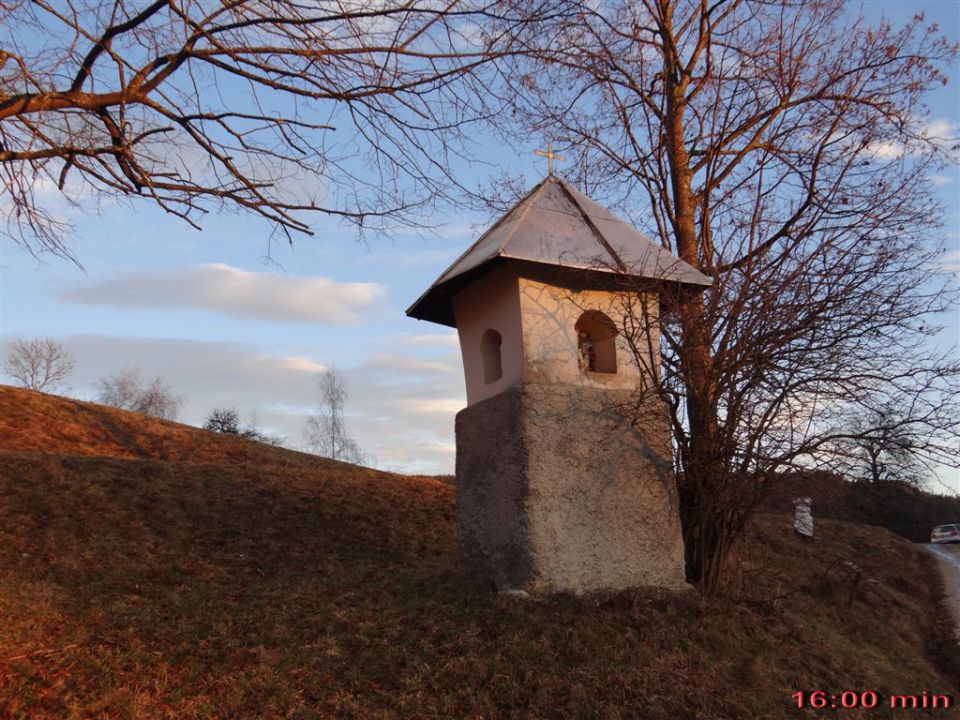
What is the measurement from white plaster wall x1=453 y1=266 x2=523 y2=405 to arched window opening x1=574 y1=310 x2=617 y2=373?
0.71 metres

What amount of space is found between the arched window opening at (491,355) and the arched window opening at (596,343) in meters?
0.87

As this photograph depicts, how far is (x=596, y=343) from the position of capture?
8883 mm

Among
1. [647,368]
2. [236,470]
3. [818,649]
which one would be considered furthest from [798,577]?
[236,470]

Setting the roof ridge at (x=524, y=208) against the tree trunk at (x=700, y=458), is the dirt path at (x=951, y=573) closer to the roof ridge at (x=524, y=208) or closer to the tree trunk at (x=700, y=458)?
the tree trunk at (x=700, y=458)

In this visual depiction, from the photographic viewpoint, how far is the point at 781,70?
10812 mm

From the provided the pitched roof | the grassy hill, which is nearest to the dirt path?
the grassy hill

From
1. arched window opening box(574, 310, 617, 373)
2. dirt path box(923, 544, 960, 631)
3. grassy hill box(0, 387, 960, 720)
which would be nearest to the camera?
grassy hill box(0, 387, 960, 720)

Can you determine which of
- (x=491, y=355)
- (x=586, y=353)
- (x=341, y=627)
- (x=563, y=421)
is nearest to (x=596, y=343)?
(x=586, y=353)

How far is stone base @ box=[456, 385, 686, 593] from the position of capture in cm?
776

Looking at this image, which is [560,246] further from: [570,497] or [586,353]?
[570,497]

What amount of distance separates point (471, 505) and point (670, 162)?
555 cm

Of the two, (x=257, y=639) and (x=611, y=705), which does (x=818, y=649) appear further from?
(x=257, y=639)

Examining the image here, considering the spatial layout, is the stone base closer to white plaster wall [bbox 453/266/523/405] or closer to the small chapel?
the small chapel

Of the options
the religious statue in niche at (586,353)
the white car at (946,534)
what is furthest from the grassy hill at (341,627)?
the white car at (946,534)
